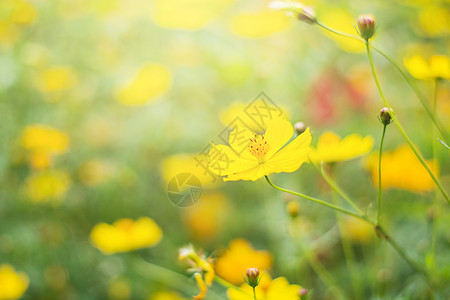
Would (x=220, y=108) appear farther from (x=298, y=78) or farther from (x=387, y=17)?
(x=387, y=17)

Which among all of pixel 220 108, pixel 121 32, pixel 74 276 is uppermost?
pixel 121 32

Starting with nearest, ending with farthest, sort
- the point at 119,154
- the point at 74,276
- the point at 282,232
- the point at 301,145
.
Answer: the point at 301,145 → the point at 282,232 → the point at 74,276 → the point at 119,154

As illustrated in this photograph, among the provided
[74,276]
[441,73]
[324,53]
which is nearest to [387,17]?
[324,53]

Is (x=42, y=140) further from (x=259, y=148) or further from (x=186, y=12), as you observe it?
(x=259, y=148)

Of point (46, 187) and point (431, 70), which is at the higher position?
point (431, 70)

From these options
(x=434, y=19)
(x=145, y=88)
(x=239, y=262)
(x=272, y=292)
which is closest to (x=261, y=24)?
(x=145, y=88)

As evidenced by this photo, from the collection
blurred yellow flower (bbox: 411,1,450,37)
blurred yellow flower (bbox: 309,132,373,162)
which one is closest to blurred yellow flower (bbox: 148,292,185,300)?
blurred yellow flower (bbox: 309,132,373,162)

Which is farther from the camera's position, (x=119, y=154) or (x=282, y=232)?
(x=119, y=154)
